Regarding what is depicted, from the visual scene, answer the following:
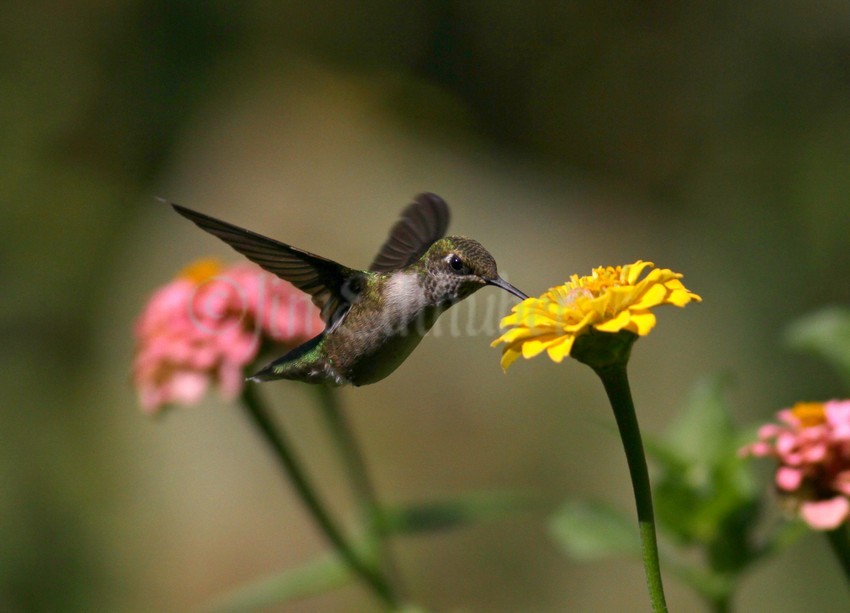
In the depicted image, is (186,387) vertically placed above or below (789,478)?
below

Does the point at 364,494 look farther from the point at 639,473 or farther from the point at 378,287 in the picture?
the point at 639,473

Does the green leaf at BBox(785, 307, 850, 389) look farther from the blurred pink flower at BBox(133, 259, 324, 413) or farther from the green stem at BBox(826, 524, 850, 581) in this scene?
the blurred pink flower at BBox(133, 259, 324, 413)

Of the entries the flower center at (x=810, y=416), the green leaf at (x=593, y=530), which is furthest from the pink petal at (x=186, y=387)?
the flower center at (x=810, y=416)

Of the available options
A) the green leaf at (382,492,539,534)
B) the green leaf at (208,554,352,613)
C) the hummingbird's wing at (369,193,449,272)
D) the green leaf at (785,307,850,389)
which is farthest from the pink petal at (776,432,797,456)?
the green leaf at (208,554,352,613)

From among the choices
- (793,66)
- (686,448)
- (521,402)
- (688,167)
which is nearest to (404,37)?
(688,167)

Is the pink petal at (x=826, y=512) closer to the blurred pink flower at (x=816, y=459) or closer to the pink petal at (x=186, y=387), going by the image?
the blurred pink flower at (x=816, y=459)

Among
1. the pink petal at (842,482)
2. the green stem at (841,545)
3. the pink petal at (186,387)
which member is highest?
the pink petal at (842,482)

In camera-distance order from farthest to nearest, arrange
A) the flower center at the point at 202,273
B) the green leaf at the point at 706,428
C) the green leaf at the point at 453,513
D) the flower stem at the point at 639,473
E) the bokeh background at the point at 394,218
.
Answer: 1. the bokeh background at the point at 394,218
2. the flower center at the point at 202,273
3. the green leaf at the point at 453,513
4. the green leaf at the point at 706,428
5. the flower stem at the point at 639,473

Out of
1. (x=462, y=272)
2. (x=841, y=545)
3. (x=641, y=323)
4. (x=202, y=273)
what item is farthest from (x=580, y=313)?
(x=202, y=273)
